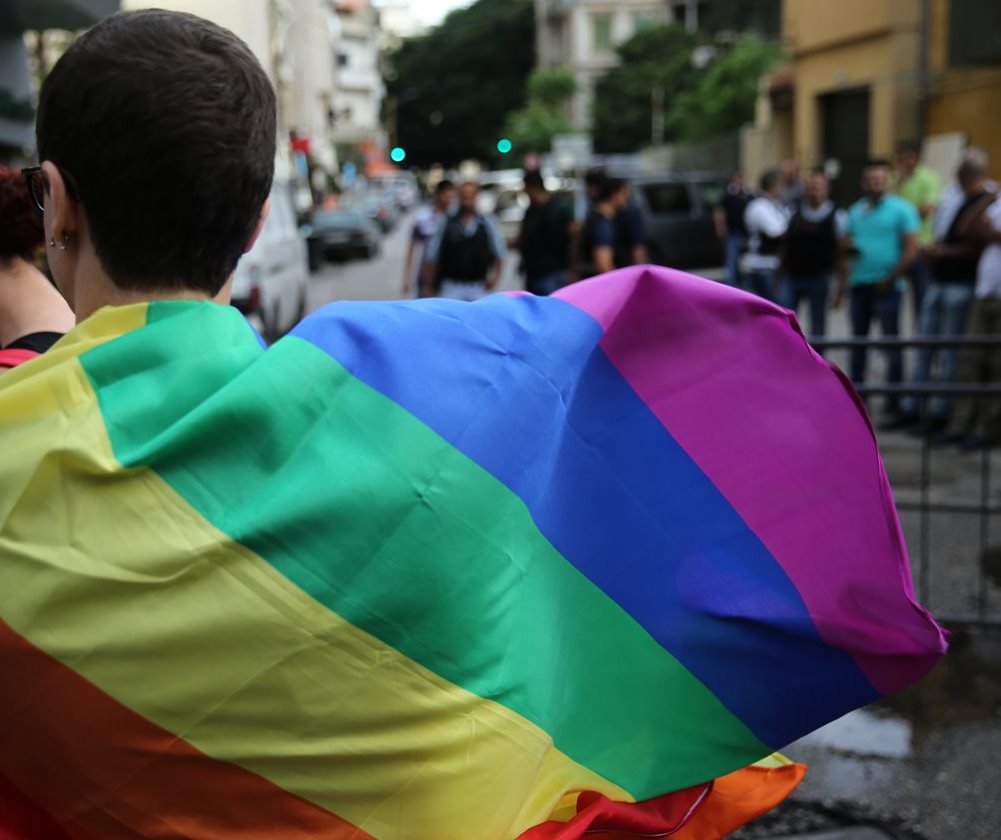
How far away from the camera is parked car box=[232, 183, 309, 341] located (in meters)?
11.8

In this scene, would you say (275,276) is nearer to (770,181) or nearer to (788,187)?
(770,181)

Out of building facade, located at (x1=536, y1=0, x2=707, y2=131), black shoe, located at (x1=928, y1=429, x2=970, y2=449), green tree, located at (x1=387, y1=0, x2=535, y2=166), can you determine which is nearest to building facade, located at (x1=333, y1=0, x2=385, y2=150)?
green tree, located at (x1=387, y1=0, x2=535, y2=166)

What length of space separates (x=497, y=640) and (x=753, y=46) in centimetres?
4006

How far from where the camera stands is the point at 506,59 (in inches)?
3720

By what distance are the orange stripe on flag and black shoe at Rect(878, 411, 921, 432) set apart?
769cm

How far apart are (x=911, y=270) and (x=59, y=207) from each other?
11139mm

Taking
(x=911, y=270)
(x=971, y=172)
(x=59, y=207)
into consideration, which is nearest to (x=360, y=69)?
(x=911, y=270)

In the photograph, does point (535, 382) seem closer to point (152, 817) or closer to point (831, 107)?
point (152, 817)

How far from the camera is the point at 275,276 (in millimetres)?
13320

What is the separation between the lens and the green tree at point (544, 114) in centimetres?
6725

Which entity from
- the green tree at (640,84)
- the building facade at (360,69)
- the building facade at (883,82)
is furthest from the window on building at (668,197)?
the building facade at (360,69)

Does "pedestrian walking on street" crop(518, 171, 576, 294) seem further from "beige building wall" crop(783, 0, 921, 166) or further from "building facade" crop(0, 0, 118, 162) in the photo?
"beige building wall" crop(783, 0, 921, 166)

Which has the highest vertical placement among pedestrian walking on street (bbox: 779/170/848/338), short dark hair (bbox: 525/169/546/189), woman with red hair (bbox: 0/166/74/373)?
woman with red hair (bbox: 0/166/74/373)

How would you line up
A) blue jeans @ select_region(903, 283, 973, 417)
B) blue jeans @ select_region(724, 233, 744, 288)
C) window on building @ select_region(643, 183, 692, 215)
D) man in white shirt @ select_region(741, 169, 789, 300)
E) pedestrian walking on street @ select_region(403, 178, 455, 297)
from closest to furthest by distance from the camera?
blue jeans @ select_region(903, 283, 973, 417)
pedestrian walking on street @ select_region(403, 178, 455, 297)
man in white shirt @ select_region(741, 169, 789, 300)
blue jeans @ select_region(724, 233, 744, 288)
window on building @ select_region(643, 183, 692, 215)
